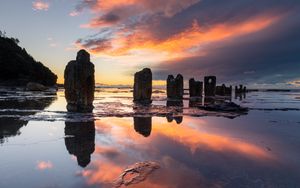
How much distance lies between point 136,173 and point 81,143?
2.93m

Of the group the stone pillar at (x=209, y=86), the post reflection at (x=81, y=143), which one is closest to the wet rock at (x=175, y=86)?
the stone pillar at (x=209, y=86)

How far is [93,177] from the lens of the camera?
4.22 m

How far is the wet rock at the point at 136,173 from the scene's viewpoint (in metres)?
4.06

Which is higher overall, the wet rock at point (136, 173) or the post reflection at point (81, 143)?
the wet rock at point (136, 173)

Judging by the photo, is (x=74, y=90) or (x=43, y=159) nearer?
(x=43, y=159)

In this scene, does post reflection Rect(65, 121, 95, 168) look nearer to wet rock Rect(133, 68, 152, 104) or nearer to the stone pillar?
wet rock Rect(133, 68, 152, 104)

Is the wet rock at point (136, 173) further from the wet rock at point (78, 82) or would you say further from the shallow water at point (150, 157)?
the wet rock at point (78, 82)

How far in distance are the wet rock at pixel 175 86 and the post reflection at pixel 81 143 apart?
94.0ft

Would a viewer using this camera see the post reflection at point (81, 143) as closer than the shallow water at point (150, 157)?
No

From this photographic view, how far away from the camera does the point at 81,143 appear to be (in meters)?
6.88

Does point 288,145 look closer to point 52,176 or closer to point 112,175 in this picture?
point 112,175

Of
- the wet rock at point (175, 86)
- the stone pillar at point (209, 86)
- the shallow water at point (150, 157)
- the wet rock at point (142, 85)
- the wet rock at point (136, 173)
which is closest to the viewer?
the wet rock at point (136, 173)

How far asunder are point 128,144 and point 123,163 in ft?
5.90

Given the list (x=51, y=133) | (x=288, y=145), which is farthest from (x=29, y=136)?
(x=288, y=145)
